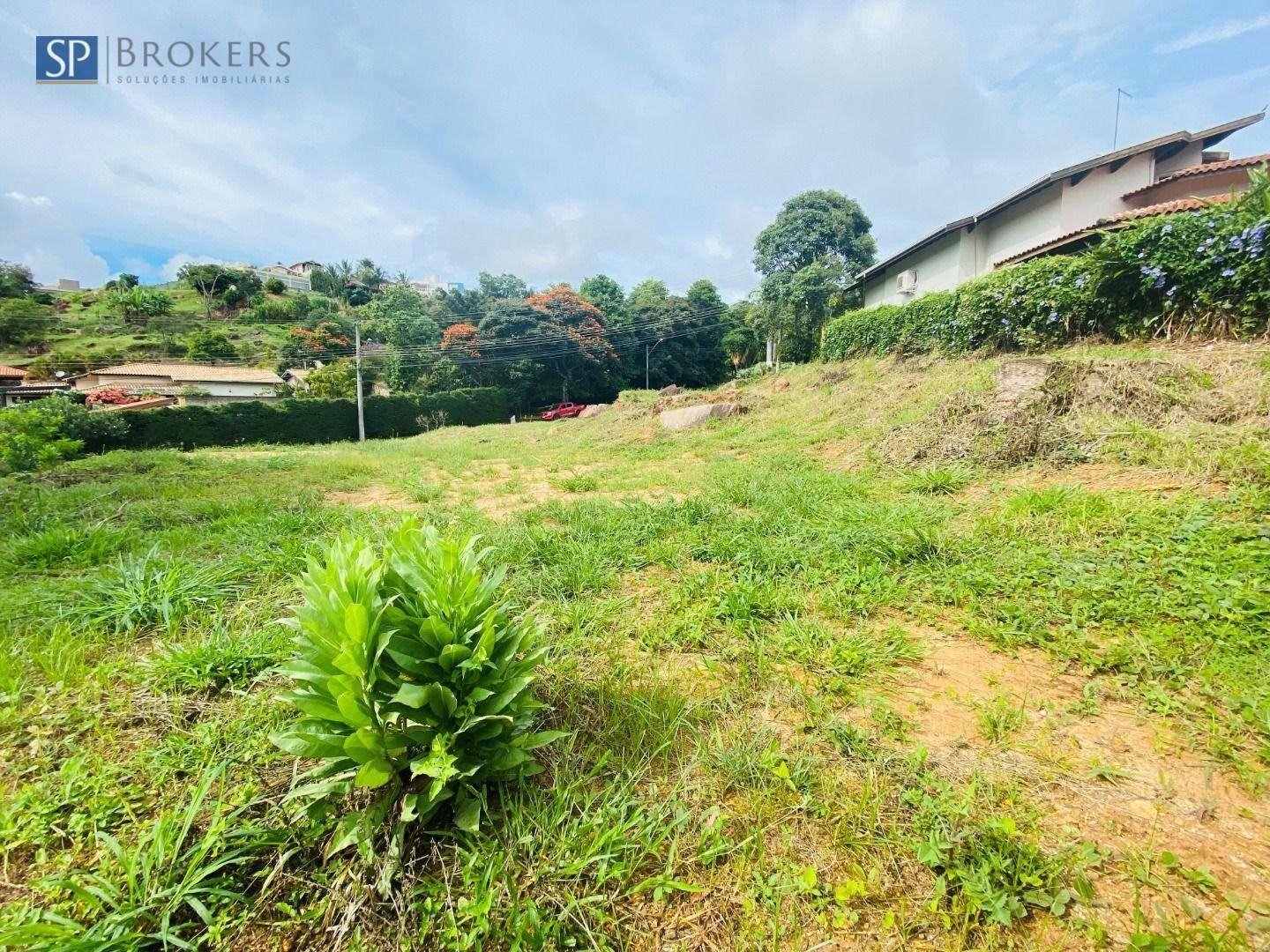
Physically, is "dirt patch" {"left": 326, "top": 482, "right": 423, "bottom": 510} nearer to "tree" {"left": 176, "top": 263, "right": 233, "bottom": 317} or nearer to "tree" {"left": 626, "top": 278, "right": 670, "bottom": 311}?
"tree" {"left": 626, "top": 278, "right": 670, "bottom": 311}

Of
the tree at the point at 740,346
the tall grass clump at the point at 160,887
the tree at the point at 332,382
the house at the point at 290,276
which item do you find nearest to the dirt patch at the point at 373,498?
the tall grass clump at the point at 160,887

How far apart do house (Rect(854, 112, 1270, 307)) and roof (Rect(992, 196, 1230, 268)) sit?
21mm

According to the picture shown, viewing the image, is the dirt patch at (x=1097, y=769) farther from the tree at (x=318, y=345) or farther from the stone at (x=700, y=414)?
the tree at (x=318, y=345)

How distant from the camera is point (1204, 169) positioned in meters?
10.1

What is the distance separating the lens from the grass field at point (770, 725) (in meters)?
1.19

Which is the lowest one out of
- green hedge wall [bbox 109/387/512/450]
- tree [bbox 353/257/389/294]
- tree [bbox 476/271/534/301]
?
green hedge wall [bbox 109/387/512/450]

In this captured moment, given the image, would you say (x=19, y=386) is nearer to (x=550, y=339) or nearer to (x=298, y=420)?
(x=298, y=420)

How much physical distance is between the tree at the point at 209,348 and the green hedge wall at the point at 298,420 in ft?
66.8

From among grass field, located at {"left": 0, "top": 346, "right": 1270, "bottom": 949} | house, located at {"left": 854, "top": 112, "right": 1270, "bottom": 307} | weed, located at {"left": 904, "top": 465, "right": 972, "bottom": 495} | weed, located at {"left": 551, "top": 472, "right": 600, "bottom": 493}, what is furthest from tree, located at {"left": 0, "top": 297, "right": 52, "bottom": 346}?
house, located at {"left": 854, "top": 112, "right": 1270, "bottom": 307}

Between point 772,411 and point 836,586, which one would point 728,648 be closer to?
point 836,586

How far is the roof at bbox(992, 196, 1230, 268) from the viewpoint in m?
8.56

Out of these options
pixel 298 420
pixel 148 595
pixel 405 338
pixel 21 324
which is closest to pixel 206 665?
pixel 148 595

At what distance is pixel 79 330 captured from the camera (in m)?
33.8

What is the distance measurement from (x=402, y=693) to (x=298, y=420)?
22004mm
